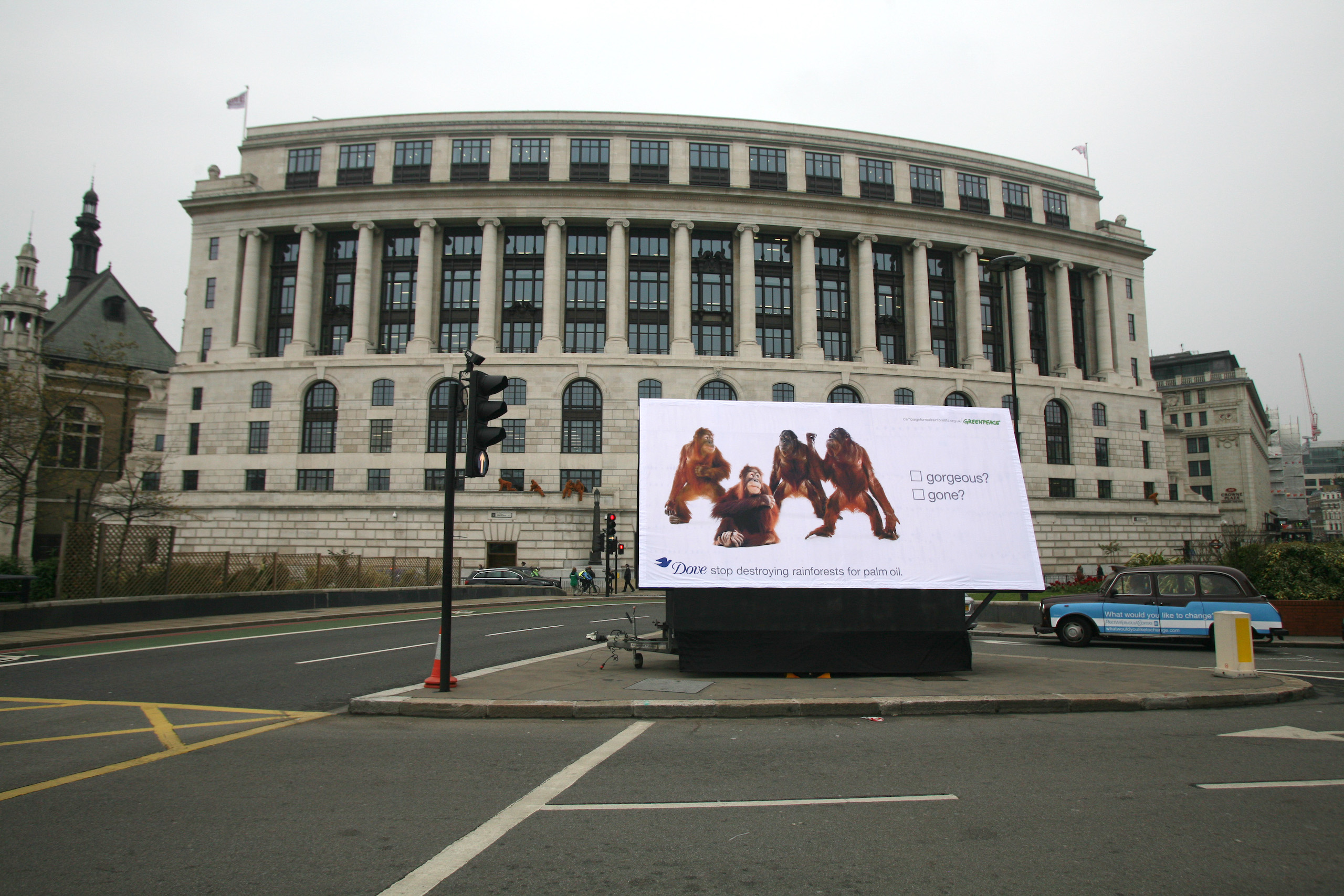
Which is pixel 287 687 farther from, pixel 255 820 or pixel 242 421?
pixel 242 421

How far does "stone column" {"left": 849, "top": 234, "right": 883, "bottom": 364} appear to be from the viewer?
2297 inches

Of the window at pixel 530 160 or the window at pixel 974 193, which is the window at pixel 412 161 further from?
the window at pixel 974 193

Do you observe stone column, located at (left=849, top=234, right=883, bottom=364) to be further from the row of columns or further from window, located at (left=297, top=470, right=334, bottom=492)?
window, located at (left=297, top=470, right=334, bottom=492)

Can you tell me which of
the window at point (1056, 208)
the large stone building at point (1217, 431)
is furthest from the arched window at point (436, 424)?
the large stone building at point (1217, 431)

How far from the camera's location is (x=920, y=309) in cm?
5997

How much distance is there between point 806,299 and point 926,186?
15405 mm

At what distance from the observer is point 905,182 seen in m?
61.3

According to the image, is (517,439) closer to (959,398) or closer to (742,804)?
(959,398)

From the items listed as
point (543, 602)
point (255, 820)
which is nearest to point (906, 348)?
point (543, 602)

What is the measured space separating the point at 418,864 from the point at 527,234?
59.4m

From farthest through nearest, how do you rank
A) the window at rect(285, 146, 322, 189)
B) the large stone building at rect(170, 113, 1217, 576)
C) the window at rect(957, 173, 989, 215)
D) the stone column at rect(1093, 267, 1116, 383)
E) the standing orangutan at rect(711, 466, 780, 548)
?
the stone column at rect(1093, 267, 1116, 383) < the window at rect(957, 173, 989, 215) < the window at rect(285, 146, 322, 189) < the large stone building at rect(170, 113, 1217, 576) < the standing orangutan at rect(711, 466, 780, 548)

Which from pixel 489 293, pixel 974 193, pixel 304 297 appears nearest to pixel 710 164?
pixel 489 293

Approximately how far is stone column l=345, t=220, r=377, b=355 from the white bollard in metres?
54.6

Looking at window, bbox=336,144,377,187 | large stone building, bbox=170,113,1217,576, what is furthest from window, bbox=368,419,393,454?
window, bbox=336,144,377,187
